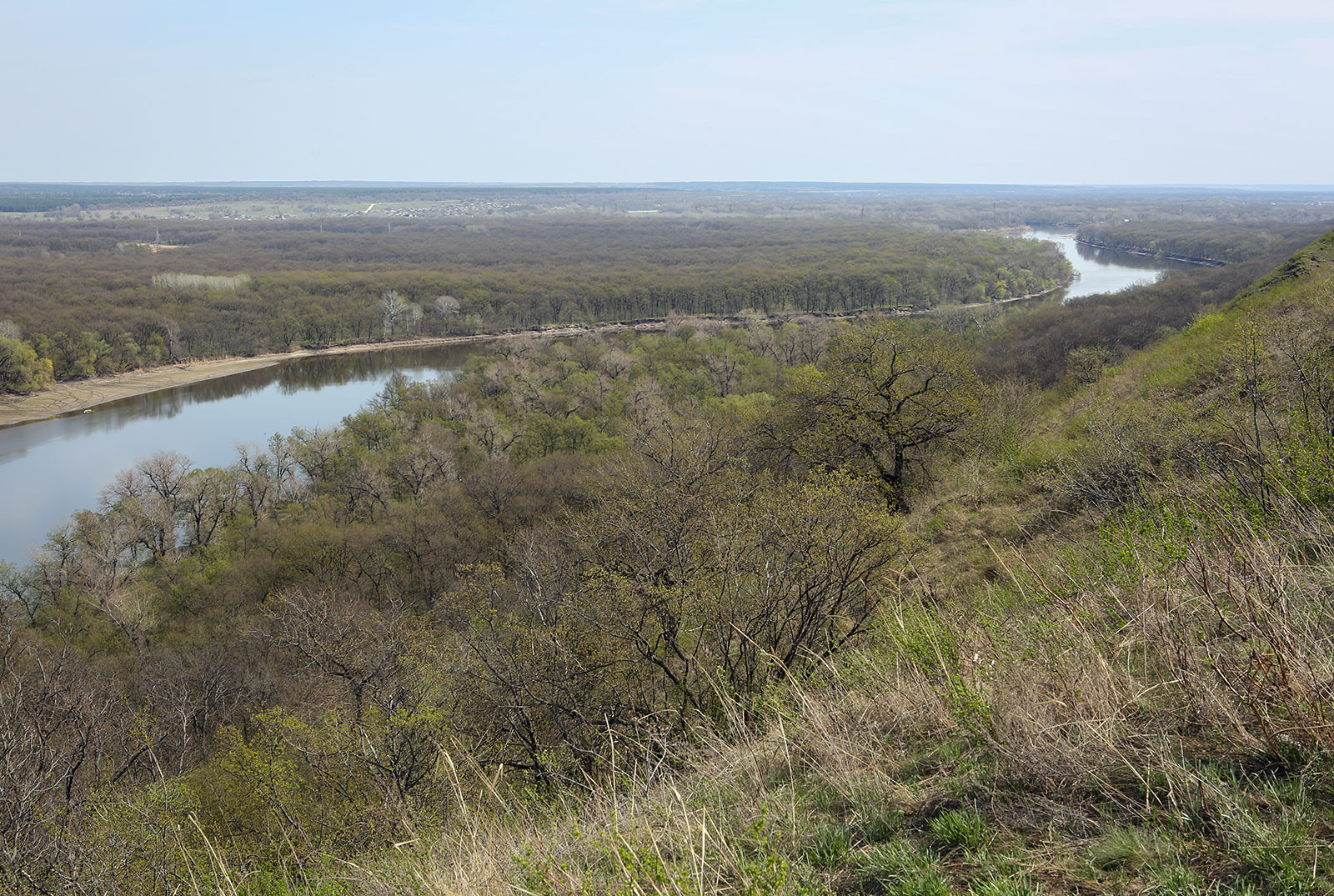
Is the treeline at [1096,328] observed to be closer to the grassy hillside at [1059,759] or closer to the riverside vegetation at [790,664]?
the riverside vegetation at [790,664]

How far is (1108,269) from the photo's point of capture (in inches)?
4139

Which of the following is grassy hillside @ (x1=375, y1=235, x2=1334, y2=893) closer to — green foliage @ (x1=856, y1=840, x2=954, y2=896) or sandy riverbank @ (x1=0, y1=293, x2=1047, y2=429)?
green foliage @ (x1=856, y1=840, x2=954, y2=896)

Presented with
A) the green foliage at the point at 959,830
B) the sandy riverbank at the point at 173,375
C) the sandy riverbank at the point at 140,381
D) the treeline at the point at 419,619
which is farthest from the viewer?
the sandy riverbank at the point at 173,375

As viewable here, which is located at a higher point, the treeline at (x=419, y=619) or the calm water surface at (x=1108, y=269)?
the calm water surface at (x=1108, y=269)

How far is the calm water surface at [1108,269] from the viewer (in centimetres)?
7998

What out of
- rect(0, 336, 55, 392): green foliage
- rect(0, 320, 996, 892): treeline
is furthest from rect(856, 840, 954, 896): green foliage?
rect(0, 336, 55, 392): green foliage

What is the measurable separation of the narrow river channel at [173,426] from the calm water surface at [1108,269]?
3.51 m

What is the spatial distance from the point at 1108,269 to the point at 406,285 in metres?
98.8

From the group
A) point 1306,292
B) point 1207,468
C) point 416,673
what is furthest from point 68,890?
point 1306,292

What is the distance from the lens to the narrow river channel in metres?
37.5

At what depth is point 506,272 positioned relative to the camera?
113 meters

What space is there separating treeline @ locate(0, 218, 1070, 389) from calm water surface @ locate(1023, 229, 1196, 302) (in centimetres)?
548

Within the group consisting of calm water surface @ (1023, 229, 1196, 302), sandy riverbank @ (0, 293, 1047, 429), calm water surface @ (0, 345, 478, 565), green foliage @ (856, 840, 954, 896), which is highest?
calm water surface @ (1023, 229, 1196, 302)

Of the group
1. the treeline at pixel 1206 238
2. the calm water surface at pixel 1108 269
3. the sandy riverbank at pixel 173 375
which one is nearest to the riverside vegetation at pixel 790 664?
the sandy riverbank at pixel 173 375
